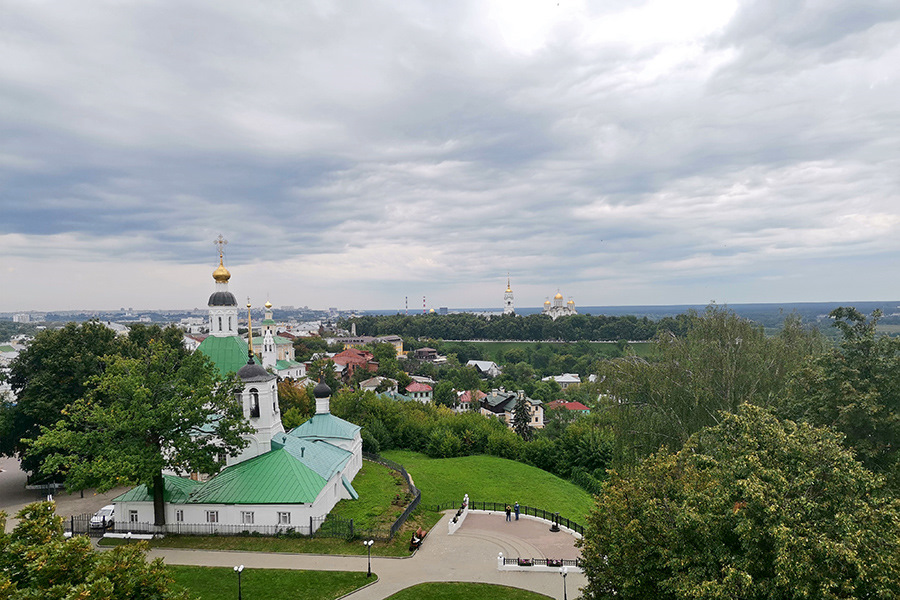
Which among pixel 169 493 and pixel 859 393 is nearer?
pixel 859 393

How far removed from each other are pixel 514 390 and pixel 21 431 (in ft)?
249

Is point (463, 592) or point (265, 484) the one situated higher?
point (265, 484)

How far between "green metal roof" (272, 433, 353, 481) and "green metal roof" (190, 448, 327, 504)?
40.1 inches

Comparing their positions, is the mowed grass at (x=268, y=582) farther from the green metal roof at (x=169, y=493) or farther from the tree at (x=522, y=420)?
the tree at (x=522, y=420)

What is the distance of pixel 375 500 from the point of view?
101 feet

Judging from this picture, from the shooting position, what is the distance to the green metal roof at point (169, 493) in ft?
83.9

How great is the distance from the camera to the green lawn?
20.0 metres

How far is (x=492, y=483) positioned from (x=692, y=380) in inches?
736

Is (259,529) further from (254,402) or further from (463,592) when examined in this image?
(463,592)

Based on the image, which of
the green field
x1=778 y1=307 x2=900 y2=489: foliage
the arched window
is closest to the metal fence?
the arched window

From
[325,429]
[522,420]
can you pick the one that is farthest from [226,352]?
[522,420]

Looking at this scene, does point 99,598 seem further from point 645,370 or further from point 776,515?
point 645,370

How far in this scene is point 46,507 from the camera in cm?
1221

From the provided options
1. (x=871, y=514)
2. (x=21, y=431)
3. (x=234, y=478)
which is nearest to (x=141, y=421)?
(x=234, y=478)
